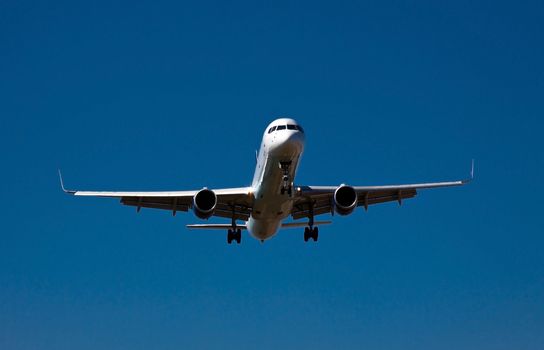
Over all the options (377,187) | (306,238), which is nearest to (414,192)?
(377,187)

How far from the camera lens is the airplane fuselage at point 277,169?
39.8m

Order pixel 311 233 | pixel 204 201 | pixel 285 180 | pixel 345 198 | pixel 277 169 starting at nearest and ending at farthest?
pixel 285 180
pixel 277 169
pixel 204 201
pixel 345 198
pixel 311 233

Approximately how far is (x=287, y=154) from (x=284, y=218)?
6.22 m

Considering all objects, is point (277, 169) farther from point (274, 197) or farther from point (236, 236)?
point (236, 236)

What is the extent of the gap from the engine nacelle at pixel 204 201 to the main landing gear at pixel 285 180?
3803 mm

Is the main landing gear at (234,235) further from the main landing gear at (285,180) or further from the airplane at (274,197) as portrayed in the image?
the main landing gear at (285,180)

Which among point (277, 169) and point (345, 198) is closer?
point (277, 169)

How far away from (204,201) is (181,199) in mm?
3528

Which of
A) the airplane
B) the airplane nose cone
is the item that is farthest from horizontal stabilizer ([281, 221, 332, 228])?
the airplane nose cone

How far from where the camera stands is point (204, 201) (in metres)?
43.1

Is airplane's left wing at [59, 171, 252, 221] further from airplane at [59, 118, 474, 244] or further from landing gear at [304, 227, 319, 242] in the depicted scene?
landing gear at [304, 227, 319, 242]

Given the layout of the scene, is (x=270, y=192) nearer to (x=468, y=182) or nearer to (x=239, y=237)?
(x=239, y=237)

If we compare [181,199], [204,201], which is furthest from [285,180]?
[181,199]

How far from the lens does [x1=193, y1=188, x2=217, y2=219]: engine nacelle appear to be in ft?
141
